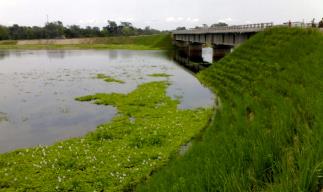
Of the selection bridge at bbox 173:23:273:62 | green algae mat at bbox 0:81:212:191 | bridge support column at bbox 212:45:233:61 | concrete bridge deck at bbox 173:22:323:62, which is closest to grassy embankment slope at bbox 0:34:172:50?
bridge at bbox 173:23:273:62

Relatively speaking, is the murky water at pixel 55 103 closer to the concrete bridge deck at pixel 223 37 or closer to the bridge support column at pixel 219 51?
the concrete bridge deck at pixel 223 37

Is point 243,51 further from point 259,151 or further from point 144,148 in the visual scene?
point 259,151

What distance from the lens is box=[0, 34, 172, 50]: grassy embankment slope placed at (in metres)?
134

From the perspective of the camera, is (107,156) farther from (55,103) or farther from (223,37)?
(223,37)

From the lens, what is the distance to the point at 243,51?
46.0 m

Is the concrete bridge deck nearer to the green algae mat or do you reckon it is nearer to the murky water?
the murky water

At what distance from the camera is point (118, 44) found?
159 metres

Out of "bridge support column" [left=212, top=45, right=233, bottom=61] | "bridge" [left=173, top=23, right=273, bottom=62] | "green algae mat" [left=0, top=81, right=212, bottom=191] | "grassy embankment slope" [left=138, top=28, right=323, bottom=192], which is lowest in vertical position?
"green algae mat" [left=0, top=81, right=212, bottom=191]

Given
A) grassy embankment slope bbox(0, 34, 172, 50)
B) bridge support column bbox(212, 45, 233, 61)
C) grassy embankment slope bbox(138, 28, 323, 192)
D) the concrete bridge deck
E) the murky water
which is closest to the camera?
grassy embankment slope bbox(138, 28, 323, 192)

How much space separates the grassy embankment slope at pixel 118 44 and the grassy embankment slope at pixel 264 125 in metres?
89.3

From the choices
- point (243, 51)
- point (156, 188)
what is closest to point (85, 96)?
point (156, 188)

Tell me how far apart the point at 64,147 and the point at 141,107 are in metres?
10.6

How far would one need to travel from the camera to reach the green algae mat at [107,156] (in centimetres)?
1340

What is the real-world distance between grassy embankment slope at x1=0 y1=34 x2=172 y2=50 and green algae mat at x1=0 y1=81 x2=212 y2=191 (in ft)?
346
